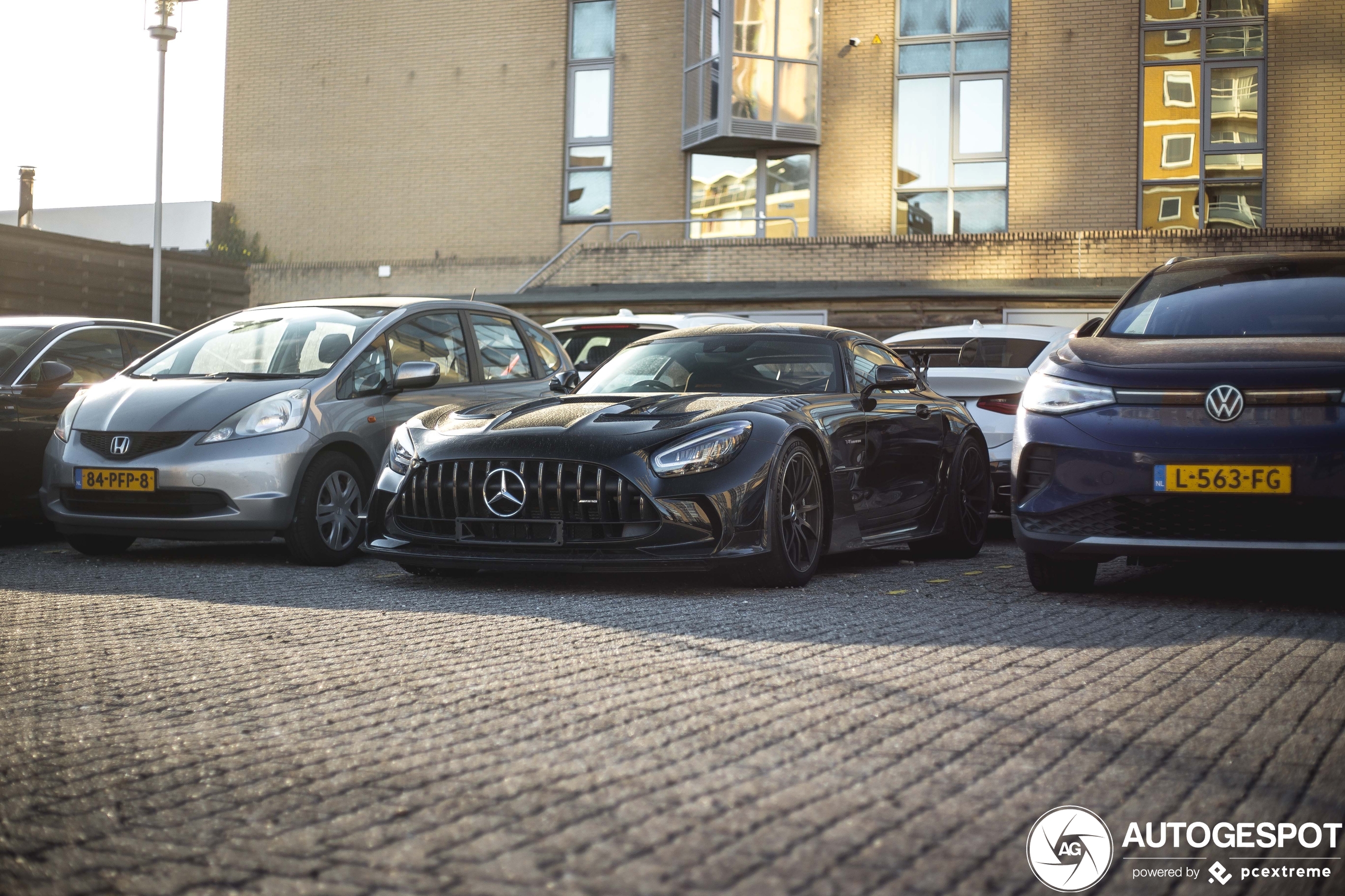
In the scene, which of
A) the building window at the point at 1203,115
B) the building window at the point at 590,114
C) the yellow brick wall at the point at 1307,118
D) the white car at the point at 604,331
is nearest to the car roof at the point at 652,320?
the white car at the point at 604,331

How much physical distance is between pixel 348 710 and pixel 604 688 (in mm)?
760

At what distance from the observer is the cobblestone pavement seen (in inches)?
104

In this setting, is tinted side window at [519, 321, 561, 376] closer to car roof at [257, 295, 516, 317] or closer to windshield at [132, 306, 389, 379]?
car roof at [257, 295, 516, 317]

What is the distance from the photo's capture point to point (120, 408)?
25.7ft

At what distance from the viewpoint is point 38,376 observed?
9172 mm

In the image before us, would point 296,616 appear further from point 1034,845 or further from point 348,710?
point 1034,845

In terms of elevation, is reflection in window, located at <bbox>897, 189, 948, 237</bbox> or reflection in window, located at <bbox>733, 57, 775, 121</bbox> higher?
reflection in window, located at <bbox>733, 57, 775, 121</bbox>

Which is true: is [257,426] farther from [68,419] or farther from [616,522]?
[616,522]

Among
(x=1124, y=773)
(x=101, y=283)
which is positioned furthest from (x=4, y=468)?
(x=101, y=283)

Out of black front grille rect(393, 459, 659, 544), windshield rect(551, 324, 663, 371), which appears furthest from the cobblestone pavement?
windshield rect(551, 324, 663, 371)

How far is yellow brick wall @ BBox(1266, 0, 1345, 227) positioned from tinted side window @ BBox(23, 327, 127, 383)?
2025cm

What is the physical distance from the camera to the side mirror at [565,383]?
7.69m

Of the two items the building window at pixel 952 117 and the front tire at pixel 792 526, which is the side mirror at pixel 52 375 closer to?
the front tire at pixel 792 526

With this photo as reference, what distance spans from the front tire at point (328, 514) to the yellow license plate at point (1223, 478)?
4.58m
